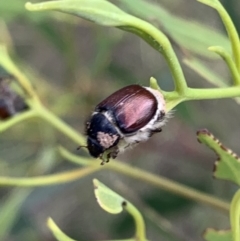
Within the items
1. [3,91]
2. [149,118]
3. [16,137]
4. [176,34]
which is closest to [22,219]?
[16,137]

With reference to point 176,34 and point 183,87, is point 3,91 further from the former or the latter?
point 183,87

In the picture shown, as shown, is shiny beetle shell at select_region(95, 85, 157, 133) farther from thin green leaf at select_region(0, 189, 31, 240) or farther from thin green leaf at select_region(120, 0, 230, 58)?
thin green leaf at select_region(0, 189, 31, 240)

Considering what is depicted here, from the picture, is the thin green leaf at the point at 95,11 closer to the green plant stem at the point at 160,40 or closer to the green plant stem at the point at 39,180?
the green plant stem at the point at 160,40

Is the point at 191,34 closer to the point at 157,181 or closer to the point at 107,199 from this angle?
the point at 157,181

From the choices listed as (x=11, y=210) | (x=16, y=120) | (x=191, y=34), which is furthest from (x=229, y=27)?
(x=11, y=210)

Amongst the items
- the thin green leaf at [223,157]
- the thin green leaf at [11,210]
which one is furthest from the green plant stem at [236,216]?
the thin green leaf at [11,210]

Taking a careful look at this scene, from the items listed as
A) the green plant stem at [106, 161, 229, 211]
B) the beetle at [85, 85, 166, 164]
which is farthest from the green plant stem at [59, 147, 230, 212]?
the beetle at [85, 85, 166, 164]
